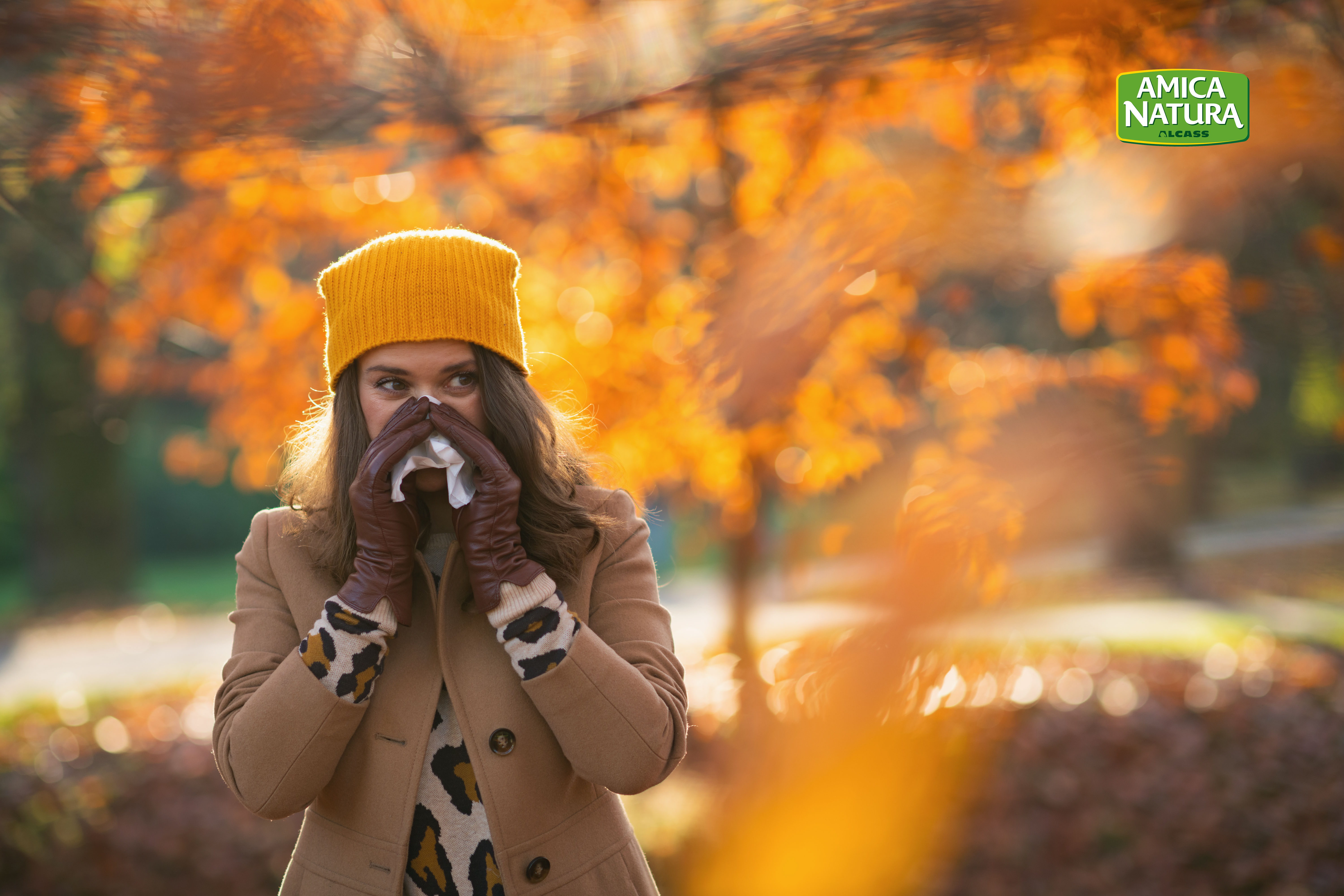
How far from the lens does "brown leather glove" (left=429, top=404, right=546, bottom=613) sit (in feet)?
4.79

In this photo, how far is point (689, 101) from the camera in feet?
8.69

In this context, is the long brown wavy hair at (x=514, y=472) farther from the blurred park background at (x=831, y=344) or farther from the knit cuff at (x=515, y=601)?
the blurred park background at (x=831, y=344)

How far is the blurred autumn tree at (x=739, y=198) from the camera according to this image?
233cm

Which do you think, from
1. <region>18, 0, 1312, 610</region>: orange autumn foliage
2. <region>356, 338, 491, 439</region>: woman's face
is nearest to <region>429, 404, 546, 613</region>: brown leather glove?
<region>356, 338, 491, 439</region>: woman's face

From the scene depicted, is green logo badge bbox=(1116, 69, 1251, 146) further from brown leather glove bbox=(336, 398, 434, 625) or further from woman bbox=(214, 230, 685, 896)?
brown leather glove bbox=(336, 398, 434, 625)

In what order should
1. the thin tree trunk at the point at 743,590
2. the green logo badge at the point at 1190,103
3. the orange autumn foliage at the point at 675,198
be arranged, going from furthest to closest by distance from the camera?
1. the thin tree trunk at the point at 743,590
2. the green logo badge at the point at 1190,103
3. the orange autumn foliage at the point at 675,198

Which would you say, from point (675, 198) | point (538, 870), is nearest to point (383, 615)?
point (538, 870)

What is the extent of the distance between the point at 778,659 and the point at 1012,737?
348 cm

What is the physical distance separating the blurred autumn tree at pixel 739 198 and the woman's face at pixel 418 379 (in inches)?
37.9

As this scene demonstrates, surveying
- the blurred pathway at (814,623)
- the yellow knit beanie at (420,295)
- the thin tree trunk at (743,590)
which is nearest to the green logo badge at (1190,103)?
the blurred pathway at (814,623)

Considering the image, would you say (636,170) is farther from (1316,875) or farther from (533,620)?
(1316,875)

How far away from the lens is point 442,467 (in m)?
1.47

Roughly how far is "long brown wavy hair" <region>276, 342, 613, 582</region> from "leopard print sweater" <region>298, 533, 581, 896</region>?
0.10 meters

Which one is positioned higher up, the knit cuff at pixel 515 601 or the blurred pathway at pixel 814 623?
the blurred pathway at pixel 814 623
